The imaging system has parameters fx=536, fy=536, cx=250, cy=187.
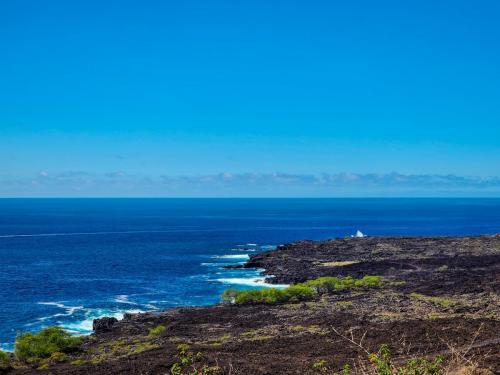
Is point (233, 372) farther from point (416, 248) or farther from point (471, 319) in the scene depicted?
point (416, 248)

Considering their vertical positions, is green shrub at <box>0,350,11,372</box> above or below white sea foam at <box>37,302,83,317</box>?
above

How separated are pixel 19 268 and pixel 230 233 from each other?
310 ft

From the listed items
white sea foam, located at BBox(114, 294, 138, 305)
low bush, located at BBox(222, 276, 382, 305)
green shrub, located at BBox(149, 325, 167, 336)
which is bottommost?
white sea foam, located at BBox(114, 294, 138, 305)

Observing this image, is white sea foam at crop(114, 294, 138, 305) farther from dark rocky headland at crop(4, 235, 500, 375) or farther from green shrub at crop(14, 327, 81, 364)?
green shrub at crop(14, 327, 81, 364)

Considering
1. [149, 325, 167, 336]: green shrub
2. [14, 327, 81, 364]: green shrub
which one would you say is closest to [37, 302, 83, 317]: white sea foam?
[149, 325, 167, 336]: green shrub

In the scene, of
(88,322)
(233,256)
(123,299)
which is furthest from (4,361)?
(233,256)

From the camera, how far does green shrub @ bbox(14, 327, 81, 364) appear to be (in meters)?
43.2

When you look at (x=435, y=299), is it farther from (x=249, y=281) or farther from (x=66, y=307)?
(x=66, y=307)

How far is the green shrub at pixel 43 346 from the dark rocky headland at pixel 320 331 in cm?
120

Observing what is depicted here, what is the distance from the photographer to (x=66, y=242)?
162 meters

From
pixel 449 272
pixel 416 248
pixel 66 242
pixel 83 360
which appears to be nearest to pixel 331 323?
pixel 83 360

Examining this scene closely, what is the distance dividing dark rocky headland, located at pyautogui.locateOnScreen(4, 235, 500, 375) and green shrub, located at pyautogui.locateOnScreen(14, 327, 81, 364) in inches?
47.2

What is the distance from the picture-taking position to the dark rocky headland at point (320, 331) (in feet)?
116

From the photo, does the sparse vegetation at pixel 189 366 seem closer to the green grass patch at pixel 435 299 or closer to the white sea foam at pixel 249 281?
the green grass patch at pixel 435 299
